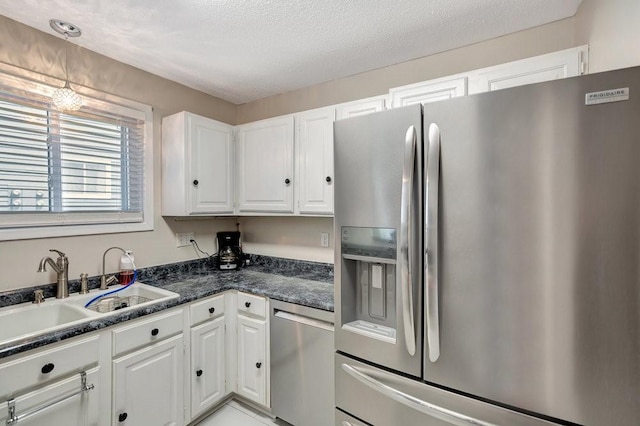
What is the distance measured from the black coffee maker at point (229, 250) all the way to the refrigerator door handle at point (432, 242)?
195 cm

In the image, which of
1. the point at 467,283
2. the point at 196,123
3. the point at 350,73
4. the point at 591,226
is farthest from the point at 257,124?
the point at 591,226

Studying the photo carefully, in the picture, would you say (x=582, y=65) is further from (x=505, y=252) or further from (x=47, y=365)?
(x=47, y=365)

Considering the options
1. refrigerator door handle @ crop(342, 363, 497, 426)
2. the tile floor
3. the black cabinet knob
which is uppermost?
the black cabinet knob

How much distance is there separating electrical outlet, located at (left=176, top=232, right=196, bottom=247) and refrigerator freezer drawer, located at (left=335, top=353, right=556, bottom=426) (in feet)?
5.47

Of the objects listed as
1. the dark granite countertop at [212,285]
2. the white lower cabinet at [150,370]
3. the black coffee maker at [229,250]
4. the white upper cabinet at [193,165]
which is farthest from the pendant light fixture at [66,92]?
the black coffee maker at [229,250]

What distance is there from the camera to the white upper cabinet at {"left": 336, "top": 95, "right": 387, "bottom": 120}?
1963 millimetres

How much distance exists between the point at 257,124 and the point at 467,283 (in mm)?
2002

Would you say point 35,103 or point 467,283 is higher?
point 35,103

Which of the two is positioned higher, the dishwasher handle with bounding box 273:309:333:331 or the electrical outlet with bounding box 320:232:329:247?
the electrical outlet with bounding box 320:232:329:247

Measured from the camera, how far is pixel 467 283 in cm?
107

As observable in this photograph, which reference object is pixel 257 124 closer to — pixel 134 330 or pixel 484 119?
pixel 134 330

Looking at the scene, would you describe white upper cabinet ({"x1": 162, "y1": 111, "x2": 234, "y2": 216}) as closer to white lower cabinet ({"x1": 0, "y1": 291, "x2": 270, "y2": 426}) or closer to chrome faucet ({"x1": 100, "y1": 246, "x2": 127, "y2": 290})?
chrome faucet ({"x1": 100, "y1": 246, "x2": 127, "y2": 290})

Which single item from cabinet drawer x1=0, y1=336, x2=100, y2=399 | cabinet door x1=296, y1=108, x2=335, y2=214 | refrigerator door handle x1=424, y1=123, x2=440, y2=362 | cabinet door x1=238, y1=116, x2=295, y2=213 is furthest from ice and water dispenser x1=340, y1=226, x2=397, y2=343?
cabinet drawer x1=0, y1=336, x2=100, y2=399

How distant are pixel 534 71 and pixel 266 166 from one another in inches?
70.3
